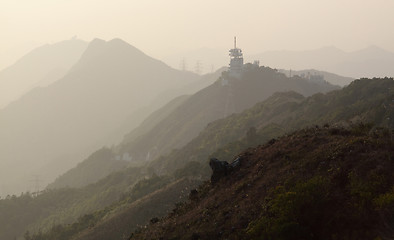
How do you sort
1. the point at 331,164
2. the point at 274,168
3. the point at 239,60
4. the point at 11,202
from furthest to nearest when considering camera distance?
the point at 239,60 < the point at 11,202 < the point at 274,168 < the point at 331,164

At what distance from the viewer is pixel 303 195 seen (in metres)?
15.2

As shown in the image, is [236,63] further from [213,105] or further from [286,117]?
[286,117]

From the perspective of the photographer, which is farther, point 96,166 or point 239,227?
point 96,166

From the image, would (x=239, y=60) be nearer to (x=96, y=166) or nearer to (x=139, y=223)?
(x=96, y=166)

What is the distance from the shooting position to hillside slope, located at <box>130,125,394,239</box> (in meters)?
13.8

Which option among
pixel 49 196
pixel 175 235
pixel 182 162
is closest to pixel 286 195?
pixel 175 235

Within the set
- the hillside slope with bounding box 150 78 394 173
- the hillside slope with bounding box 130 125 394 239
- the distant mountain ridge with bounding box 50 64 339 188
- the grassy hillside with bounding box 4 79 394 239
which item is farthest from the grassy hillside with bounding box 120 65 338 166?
the hillside slope with bounding box 130 125 394 239

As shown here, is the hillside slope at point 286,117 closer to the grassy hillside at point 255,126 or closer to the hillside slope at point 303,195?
the grassy hillside at point 255,126

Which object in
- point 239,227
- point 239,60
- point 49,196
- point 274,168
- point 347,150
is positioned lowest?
point 49,196

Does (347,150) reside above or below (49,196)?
above

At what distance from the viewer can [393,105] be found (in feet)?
145

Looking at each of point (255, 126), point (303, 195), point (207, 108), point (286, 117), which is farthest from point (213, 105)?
point (303, 195)

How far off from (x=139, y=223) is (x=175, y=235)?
28012 mm

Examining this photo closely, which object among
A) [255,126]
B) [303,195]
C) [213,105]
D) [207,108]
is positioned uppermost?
[303,195]
